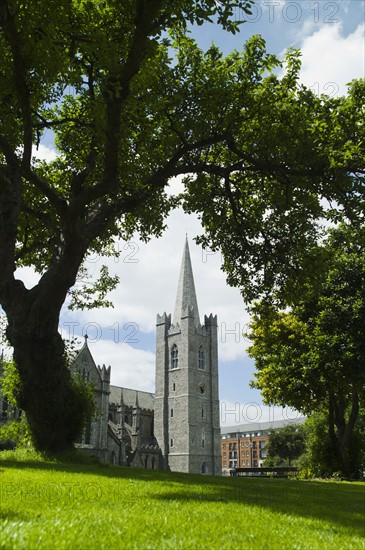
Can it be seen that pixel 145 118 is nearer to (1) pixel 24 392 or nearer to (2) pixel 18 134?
(2) pixel 18 134

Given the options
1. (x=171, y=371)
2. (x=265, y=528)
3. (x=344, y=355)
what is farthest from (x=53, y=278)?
(x=171, y=371)

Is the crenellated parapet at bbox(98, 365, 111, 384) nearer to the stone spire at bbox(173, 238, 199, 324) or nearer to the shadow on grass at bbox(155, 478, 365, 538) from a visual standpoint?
the stone spire at bbox(173, 238, 199, 324)

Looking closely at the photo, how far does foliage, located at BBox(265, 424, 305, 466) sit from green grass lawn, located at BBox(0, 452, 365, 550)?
96922 mm

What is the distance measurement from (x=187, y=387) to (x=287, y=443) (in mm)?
32073

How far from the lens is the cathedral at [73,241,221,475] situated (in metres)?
78.5

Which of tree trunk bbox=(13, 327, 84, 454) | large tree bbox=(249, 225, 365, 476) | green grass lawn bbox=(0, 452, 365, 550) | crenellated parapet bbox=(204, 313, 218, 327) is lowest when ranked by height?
green grass lawn bbox=(0, 452, 365, 550)

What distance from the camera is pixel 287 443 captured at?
323 feet

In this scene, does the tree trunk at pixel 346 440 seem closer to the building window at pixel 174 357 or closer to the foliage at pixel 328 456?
the foliage at pixel 328 456

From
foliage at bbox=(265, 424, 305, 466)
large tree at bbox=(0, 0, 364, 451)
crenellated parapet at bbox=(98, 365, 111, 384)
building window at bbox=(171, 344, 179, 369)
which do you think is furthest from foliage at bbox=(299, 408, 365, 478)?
foliage at bbox=(265, 424, 305, 466)

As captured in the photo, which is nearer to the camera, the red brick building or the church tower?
Result: the church tower

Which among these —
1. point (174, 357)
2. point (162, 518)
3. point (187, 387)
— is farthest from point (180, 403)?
point (162, 518)

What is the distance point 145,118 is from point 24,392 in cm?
1081

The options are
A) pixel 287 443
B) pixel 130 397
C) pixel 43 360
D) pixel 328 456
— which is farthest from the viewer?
pixel 287 443

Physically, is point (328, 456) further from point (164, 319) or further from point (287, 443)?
point (287, 443)
